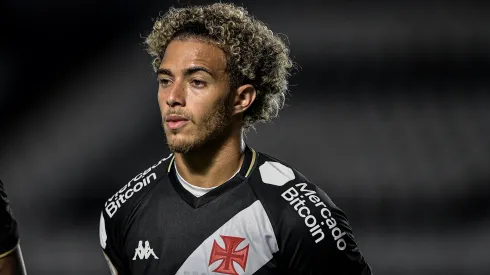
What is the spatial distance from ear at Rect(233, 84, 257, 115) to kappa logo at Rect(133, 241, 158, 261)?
531 millimetres

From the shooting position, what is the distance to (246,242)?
8.48 ft

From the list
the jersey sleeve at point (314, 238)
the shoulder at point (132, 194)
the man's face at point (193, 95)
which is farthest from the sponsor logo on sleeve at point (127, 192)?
the jersey sleeve at point (314, 238)

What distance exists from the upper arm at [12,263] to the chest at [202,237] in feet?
1.16

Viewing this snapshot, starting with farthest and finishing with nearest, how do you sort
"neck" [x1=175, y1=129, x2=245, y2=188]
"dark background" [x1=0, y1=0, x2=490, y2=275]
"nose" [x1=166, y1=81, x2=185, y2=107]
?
"dark background" [x1=0, y1=0, x2=490, y2=275], "neck" [x1=175, y1=129, x2=245, y2=188], "nose" [x1=166, y1=81, x2=185, y2=107]

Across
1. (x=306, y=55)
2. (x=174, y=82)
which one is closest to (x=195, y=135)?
(x=174, y=82)

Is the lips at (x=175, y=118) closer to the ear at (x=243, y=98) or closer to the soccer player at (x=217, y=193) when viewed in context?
the soccer player at (x=217, y=193)

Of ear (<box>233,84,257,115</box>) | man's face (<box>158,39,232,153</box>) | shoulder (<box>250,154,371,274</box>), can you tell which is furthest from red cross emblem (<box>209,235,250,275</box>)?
ear (<box>233,84,257,115</box>)

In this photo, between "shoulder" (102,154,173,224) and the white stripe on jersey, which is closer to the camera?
the white stripe on jersey

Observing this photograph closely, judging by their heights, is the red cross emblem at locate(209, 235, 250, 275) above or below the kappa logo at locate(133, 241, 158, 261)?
below

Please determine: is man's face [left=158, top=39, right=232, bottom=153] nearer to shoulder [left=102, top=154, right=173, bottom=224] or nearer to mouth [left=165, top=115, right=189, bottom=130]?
mouth [left=165, top=115, right=189, bottom=130]

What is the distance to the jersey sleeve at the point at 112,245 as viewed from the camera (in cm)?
281

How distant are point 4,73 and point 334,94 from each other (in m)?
2.06

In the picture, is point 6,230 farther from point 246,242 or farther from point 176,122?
point 246,242

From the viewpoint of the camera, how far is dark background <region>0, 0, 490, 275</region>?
462cm
